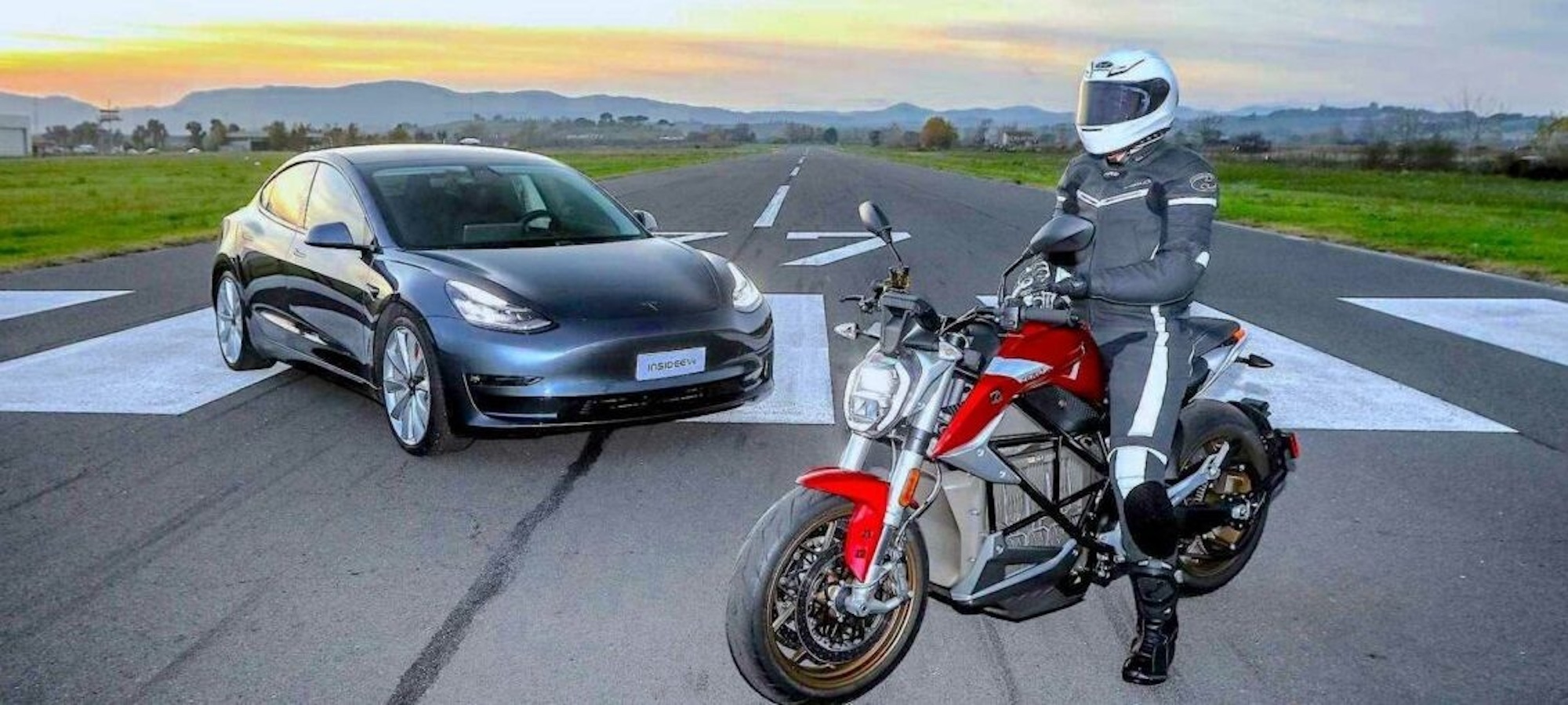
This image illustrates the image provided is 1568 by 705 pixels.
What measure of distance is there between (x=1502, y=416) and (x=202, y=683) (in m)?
6.79

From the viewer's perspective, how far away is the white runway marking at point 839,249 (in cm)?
1442

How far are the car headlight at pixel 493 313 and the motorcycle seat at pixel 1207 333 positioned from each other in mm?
3135

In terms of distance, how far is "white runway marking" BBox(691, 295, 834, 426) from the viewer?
23.0 ft

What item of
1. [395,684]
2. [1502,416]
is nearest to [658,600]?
[395,684]

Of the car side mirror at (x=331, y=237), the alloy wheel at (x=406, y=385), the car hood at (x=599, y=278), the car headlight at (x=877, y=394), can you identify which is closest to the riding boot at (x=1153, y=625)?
the car headlight at (x=877, y=394)

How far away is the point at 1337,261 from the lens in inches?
596

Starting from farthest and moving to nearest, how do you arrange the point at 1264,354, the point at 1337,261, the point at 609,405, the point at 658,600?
the point at 1337,261, the point at 1264,354, the point at 609,405, the point at 658,600

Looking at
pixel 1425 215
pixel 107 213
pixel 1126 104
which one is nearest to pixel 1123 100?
pixel 1126 104

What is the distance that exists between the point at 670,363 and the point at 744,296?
0.88 metres

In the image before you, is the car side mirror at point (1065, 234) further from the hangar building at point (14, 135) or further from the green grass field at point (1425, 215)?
the hangar building at point (14, 135)

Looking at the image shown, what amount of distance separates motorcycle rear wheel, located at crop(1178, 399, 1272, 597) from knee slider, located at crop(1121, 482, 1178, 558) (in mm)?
416

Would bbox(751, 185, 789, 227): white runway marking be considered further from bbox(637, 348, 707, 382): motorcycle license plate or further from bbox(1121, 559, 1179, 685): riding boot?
bbox(1121, 559, 1179, 685): riding boot

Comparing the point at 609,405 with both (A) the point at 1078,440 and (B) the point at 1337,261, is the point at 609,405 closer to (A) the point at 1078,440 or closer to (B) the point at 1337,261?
(A) the point at 1078,440

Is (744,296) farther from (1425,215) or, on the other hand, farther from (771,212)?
(1425,215)
